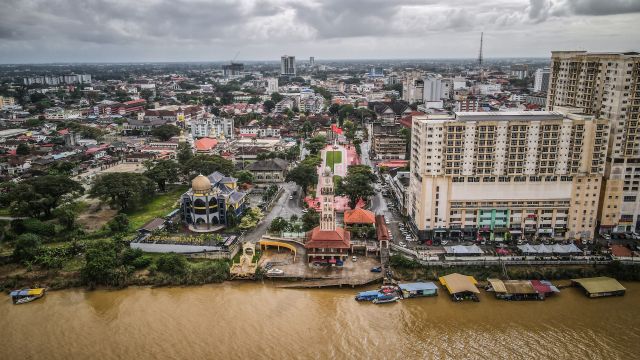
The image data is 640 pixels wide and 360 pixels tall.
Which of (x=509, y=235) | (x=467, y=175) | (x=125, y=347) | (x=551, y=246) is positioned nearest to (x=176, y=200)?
(x=125, y=347)

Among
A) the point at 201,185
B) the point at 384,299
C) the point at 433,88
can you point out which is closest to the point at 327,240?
the point at 384,299

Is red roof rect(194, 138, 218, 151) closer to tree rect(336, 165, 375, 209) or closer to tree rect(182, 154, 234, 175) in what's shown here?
tree rect(182, 154, 234, 175)

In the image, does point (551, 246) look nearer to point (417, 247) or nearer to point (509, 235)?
point (509, 235)

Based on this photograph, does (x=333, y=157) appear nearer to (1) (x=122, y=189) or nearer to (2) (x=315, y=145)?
(2) (x=315, y=145)

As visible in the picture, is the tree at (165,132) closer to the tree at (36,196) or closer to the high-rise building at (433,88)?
the tree at (36,196)

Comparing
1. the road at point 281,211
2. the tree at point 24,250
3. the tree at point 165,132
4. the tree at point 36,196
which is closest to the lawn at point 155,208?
the tree at point 36,196

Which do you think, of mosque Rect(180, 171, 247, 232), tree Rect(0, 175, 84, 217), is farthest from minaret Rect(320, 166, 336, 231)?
tree Rect(0, 175, 84, 217)

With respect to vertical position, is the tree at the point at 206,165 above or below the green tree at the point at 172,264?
above
